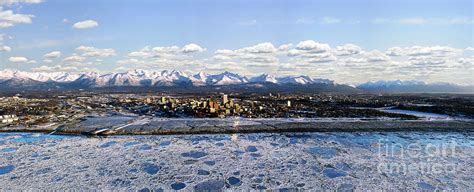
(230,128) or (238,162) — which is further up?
(230,128)

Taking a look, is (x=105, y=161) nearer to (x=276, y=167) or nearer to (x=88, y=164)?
(x=88, y=164)

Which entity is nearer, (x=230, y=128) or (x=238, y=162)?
(x=238, y=162)

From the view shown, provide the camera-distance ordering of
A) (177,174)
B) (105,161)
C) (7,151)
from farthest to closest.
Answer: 1. (7,151)
2. (105,161)
3. (177,174)

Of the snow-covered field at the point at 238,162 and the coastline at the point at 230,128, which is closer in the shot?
the snow-covered field at the point at 238,162

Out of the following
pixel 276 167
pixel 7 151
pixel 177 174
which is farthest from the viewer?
pixel 7 151

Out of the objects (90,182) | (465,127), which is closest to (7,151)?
(90,182)

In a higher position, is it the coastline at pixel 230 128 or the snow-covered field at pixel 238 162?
the coastline at pixel 230 128

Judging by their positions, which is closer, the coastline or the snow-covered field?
the snow-covered field

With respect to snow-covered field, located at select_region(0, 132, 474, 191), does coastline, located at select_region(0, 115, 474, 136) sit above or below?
above
